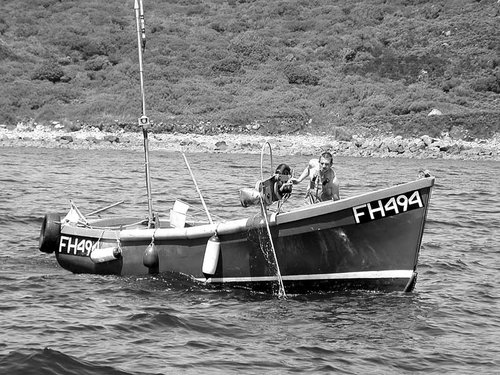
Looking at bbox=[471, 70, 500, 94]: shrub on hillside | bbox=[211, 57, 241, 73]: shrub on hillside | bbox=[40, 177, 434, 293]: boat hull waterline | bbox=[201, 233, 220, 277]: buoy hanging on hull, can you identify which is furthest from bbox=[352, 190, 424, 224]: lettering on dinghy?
bbox=[211, 57, 241, 73]: shrub on hillside

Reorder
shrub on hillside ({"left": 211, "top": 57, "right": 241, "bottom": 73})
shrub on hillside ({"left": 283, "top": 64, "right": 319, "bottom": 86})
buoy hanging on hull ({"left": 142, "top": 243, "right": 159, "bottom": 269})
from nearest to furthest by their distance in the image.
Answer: buoy hanging on hull ({"left": 142, "top": 243, "right": 159, "bottom": 269})
shrub on hillside ({"left": 283, "top": 64, "right": 319, "bottom": 86})
shrub on hillside ({"left": 211, "top": 57, "right": 241, "bottom": 73})

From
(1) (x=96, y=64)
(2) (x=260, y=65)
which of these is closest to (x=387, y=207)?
(2) (x=260, y=65)

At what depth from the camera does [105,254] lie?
12469 millimetres

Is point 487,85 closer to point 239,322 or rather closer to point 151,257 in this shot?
point 151,257

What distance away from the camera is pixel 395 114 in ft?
134

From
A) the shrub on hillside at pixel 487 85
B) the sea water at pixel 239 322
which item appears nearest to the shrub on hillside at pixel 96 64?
the shrub on hillside at pixel 487 85

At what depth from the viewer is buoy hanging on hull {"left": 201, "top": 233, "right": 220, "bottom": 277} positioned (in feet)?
37.8

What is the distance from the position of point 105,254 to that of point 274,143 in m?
25.4

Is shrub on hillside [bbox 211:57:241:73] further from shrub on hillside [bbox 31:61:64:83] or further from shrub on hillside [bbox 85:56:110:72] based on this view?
shrub on hillside [bbox 31:61:64:83]

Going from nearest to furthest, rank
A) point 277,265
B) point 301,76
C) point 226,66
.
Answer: point 277,265 → point 301,76 → point 226,66

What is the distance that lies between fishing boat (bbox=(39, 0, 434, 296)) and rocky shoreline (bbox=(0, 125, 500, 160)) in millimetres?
24134

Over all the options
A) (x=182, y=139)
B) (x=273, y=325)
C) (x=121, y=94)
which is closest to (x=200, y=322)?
(x=273, y=325)

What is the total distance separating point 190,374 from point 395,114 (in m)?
33.6

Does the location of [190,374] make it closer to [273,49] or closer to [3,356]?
[3,356]
